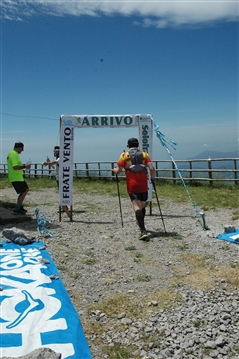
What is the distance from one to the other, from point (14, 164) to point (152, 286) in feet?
20.2

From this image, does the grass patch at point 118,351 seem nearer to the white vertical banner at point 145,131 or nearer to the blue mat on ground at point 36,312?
the blue mat on ground at point 36,312

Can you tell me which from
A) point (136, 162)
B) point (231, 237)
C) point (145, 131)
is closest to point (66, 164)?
point (145, 131)

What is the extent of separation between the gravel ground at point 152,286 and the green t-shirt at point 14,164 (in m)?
1.54

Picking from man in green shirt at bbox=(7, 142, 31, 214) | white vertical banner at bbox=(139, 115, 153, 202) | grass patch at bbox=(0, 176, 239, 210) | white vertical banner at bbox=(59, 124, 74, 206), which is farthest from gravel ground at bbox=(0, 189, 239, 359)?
grass patch at bbox=(0, 176, 239, 210)

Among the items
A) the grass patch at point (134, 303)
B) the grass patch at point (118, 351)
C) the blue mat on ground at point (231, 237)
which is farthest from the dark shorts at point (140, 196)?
the grass patch at point (118, 351)

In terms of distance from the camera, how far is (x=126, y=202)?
13000 millimetres

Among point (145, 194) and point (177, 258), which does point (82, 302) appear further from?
point (145, 194)

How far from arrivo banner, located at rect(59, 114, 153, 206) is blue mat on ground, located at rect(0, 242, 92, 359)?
140 inches

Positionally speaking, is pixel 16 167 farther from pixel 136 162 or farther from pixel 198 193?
pixel 198 193

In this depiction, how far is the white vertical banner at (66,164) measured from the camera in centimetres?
937

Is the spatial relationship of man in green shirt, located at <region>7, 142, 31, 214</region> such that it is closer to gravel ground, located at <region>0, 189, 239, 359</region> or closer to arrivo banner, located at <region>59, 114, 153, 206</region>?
arrivo banner, located at <region>59, 114, 153, 206</region>

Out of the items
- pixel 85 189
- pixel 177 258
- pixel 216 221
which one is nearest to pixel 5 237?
pixel 177 258

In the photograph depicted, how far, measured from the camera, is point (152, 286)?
16.5ft

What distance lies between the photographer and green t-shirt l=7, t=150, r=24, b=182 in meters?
9.66
